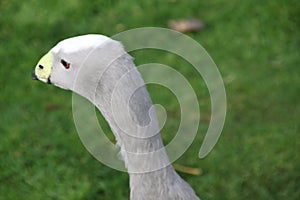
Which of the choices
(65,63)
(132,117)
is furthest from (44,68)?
(132,117)

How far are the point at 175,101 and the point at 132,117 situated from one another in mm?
1716

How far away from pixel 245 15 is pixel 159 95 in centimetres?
97

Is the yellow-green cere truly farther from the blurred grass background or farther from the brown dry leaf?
the brown dry leaf

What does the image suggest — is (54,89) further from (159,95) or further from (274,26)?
(274,26)

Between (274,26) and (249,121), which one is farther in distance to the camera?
(274,26)

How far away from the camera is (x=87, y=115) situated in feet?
12.0

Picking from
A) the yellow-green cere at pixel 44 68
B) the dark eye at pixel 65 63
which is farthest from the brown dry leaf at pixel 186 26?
the dark eye at pixel 65 63

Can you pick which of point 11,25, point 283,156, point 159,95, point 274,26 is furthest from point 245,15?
point 11,25

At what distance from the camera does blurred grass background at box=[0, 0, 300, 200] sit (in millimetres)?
3219

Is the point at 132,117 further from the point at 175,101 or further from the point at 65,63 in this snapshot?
the point at 175,101

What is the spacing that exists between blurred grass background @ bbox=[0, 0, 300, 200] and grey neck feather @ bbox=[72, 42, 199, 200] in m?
0.95

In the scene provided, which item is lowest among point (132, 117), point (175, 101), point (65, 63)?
point (175, 101)

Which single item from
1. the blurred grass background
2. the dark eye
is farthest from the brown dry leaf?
the dark eye

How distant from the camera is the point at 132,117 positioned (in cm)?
205
